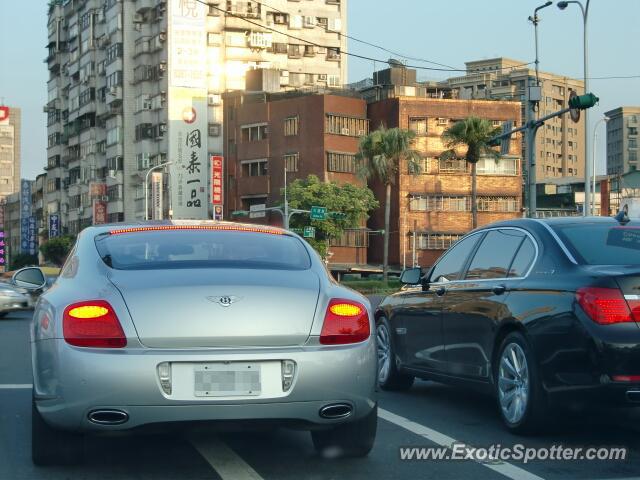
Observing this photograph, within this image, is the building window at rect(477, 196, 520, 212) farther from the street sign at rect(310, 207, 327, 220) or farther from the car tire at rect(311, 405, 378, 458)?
the car tire at rect(311, 405, 378, 458)

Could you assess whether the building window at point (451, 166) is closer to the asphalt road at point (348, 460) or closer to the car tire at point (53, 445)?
the asphalt road at point (348, 460)

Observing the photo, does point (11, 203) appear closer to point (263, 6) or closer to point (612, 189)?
point (263, 6)

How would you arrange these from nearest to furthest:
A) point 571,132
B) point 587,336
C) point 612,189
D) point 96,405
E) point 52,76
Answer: point 96,405 < point 587,336 < point 612,189 < point 52,76 < point 571,132

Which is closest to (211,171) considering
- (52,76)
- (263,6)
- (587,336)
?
(263,6)

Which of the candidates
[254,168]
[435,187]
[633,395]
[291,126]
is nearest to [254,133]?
[254,168]

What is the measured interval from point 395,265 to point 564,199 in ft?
141

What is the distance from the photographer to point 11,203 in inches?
6791

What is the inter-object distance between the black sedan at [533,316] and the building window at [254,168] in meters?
78.7

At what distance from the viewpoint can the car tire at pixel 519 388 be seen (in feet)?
22.7

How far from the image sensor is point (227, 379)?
17.7ft

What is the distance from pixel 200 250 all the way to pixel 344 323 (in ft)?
3.66

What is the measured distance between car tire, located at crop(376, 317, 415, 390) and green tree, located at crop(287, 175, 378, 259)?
6704 cm

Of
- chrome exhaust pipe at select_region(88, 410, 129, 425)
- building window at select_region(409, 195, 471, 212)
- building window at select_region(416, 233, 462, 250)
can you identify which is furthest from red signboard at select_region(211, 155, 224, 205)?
chrome exhaust pipe at select_region(88, 410, 129, 425)

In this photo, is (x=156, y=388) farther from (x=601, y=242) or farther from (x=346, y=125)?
(x=346, y=125)
